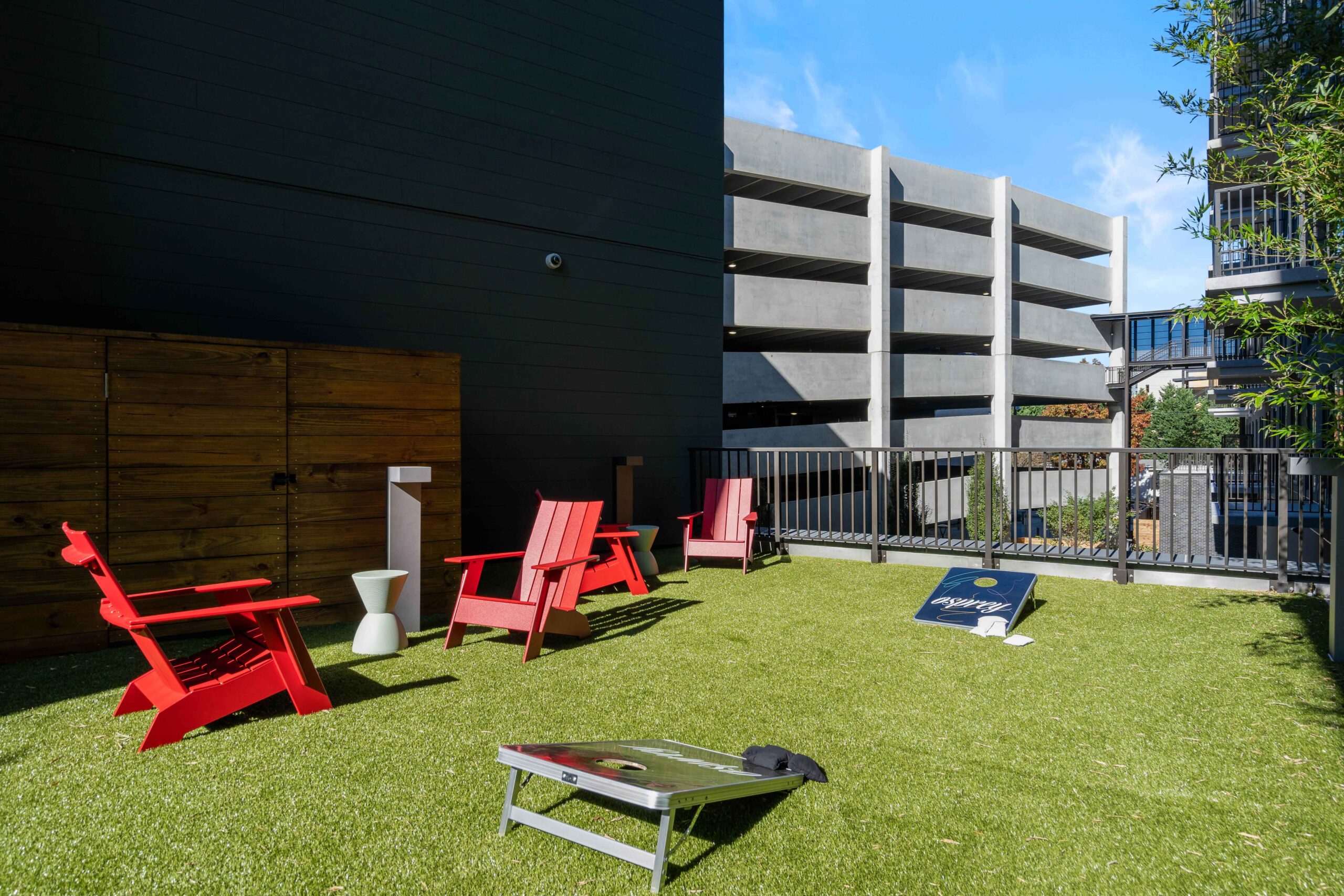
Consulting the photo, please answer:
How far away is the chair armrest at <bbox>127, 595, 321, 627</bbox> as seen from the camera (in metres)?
2.79

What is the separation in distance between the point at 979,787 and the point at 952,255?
25.5 m

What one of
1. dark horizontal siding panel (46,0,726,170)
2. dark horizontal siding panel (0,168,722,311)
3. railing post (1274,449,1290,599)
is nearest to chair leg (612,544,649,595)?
dark horizontal siding panel (0,168,722,311)

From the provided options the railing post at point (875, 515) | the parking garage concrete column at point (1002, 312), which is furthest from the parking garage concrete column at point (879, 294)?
the railing post at point (875, 515)

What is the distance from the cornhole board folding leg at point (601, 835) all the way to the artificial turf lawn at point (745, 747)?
0.18 ft

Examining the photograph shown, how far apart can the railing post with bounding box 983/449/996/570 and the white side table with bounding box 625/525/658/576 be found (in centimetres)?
296

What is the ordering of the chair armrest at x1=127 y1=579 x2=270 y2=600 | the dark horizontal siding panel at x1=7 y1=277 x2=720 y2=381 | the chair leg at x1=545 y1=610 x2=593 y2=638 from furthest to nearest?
1. the dark horizontal siding panel at x1=7 y1=277 x2=720 y2=381
2. the chair leg at x1=545 y1=610 x2=593 y2=638
3. the chair armrest at x1=127 y1=579 x2=270 y2=600

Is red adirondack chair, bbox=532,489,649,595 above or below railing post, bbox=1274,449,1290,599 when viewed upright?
below

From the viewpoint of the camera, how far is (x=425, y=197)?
747 cm

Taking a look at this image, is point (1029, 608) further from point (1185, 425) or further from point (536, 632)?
point (1185, 425)

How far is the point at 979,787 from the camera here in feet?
8.32

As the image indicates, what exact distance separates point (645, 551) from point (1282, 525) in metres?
5.04

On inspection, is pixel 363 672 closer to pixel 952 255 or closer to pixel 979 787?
pixel 979 787

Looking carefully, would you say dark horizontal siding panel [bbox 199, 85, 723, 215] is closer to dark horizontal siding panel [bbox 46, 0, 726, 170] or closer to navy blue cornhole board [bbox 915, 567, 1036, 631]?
dark horizontal siding panel [bbox 46, 0, 726, 170]

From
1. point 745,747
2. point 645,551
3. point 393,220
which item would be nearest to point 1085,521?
point 645,551
